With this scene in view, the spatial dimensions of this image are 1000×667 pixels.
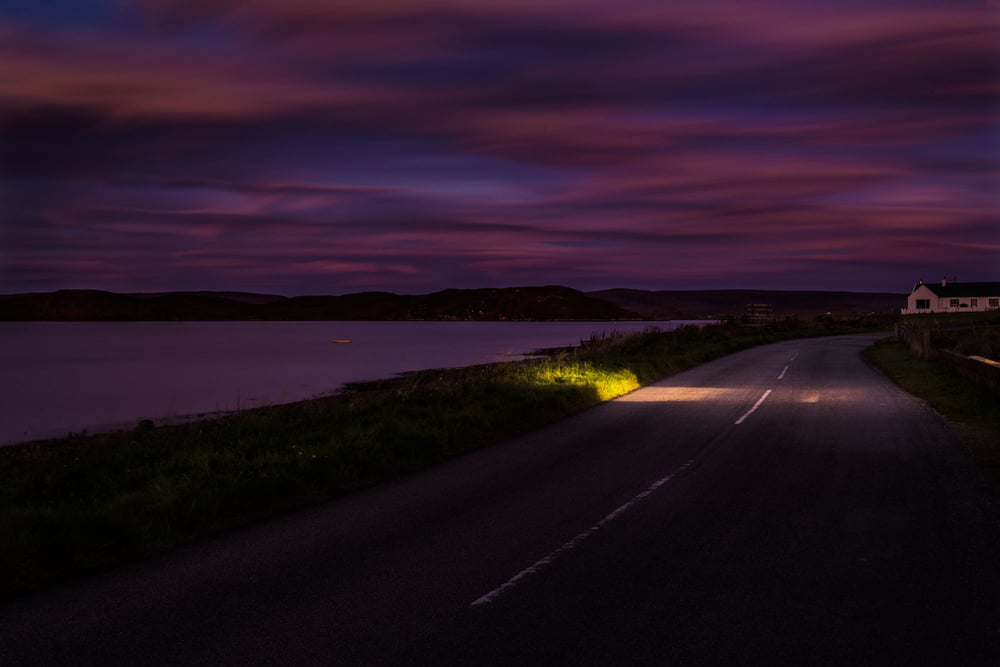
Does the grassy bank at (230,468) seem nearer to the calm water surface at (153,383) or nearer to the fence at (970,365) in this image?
the fence at (970,365)

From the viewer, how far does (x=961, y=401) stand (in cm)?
1861

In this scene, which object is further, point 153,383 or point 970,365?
point 153,383

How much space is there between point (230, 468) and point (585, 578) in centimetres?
632

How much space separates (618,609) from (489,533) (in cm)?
241

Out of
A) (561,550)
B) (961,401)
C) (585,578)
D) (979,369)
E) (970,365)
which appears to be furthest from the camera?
(970,365)

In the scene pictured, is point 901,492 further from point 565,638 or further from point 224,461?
point 224,461

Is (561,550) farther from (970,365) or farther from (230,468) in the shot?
(970,365)

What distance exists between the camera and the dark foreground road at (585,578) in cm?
525

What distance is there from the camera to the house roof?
11269cm

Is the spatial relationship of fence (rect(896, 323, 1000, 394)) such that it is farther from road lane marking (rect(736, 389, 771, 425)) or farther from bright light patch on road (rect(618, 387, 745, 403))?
bright light patch on road (rect(618, 387, 745, 403))

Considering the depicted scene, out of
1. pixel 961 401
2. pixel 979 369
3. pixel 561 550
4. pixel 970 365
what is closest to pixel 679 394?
pixel 961 401

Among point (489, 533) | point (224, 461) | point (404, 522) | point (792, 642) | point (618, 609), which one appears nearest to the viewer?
point (792, 642)

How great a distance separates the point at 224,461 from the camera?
11.6 meters

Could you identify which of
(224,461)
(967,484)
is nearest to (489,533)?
(224,461)
